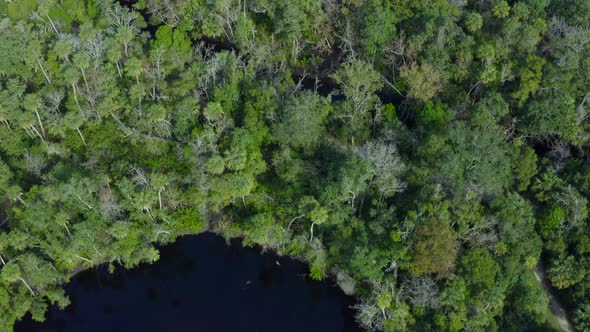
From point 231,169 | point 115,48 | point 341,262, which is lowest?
point 341,262

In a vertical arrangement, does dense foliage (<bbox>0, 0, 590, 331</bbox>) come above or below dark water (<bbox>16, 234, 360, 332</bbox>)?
above

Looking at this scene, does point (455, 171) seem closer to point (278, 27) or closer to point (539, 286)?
point (539, 286)

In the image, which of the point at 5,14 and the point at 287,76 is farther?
the point at 5,14

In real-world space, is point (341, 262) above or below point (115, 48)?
below

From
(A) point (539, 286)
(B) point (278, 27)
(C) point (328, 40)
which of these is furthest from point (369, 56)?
(A) point (539, 286)

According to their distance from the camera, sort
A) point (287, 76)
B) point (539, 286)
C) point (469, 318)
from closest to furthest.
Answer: point (469, 318)
point (539, 286)
point (287, 76)
